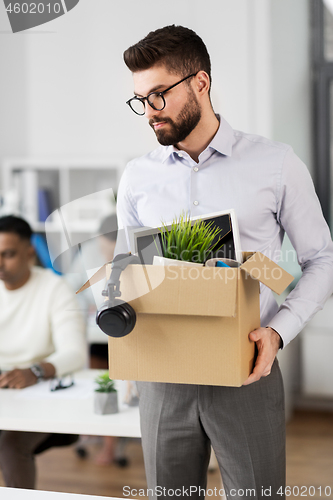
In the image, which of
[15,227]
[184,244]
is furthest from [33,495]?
[15,227]

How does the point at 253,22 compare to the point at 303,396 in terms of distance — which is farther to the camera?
the point at 303,396

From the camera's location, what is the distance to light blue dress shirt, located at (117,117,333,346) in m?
1.15

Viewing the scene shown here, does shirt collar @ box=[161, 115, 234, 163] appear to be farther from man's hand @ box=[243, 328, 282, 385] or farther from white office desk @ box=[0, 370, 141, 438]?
white office desk @ box=[0, 370, 141, 438]

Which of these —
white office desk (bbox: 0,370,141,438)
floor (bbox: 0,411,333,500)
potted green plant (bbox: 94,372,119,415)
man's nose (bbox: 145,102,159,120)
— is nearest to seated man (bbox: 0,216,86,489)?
white office desk (bbox: 0,370,141,438)

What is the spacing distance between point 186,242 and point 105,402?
0.76 m

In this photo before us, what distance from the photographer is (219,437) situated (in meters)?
1.13

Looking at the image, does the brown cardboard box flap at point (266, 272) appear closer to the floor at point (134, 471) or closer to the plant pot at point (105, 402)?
the plant pot at point (105, 402)

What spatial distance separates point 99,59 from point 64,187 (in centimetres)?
85

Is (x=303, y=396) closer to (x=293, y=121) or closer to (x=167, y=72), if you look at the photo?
(x=293, y=121)

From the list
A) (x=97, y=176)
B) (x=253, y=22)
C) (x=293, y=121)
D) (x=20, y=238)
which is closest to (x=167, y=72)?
(x=20, y=238)

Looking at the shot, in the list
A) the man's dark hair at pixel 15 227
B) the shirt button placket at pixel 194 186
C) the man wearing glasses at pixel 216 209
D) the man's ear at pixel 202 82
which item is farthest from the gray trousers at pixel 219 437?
the man's dark hair at pixel 15 227

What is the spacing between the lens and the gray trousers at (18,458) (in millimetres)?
1713

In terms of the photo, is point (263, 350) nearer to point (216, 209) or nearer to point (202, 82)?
point (216, 209)

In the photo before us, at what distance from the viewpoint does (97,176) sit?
3344 mm
